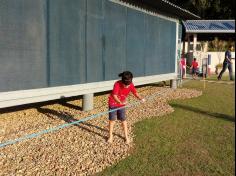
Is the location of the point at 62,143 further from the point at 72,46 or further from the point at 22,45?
the point at 72,46

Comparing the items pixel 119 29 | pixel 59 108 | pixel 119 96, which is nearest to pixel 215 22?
pixel 119 29

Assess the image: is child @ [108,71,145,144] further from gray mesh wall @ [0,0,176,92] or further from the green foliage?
the green foliage

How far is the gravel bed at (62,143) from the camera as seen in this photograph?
5.26 metres

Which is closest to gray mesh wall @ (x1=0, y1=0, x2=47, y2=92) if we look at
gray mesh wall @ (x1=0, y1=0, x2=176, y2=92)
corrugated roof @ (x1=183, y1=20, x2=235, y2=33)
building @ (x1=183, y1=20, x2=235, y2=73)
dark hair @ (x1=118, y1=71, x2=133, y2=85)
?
gray mesh wall @ (x1=0, y1=0, x2=176, y2=92)

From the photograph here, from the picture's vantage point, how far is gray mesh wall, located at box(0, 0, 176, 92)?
6871 mm

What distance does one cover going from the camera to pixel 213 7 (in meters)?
38.3

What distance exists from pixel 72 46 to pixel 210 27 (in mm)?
21468

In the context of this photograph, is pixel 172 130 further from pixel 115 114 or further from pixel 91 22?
pixel 91 22

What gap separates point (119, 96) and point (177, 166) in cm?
175

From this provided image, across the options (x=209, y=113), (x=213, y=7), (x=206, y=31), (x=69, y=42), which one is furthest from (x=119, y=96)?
(x=213, y=7)

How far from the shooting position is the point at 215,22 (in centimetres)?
2930

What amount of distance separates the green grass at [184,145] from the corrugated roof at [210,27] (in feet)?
59.8

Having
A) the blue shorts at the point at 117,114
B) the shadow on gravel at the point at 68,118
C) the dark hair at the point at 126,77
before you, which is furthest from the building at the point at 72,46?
the dark hair at the point at 126,77

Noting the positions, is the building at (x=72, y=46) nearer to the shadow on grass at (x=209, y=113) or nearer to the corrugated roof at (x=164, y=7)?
the corrugated roof at (x=164, y=7)
